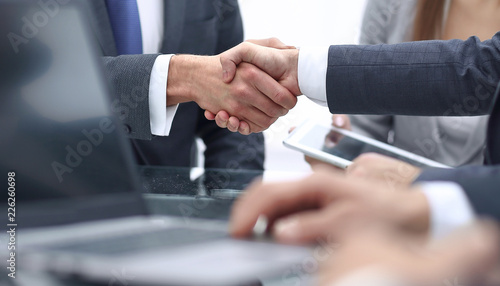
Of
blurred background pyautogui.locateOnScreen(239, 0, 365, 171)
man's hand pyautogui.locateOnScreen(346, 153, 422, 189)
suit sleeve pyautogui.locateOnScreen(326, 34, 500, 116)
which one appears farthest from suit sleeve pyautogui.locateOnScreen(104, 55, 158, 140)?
blurred background pyautogui.locateOnScreen(239, 0, 365, 171)

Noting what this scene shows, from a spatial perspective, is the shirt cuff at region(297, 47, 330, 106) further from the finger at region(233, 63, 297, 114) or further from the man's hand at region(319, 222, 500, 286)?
the man's hand at region(319, 222, 500, 286)

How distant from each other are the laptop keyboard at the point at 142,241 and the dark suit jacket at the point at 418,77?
0.57m

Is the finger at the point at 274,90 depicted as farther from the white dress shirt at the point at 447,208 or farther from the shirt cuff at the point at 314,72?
the white dress shirt at the point at 447,208

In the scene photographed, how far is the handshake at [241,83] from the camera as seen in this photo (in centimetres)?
103

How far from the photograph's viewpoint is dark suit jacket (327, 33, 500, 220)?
88cm

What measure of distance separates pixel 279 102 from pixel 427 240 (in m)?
0.75

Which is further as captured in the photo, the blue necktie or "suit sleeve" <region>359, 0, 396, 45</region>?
"suit sleeve" <region>359, 0, 396, 45</region>

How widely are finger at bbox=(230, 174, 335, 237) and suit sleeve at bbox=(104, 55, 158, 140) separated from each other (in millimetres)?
697

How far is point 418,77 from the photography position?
0.89 m

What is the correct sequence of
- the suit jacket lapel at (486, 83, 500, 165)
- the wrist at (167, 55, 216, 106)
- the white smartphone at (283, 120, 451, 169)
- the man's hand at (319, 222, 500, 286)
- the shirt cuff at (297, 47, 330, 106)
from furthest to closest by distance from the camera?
1. the wrist at (167, 55, 216, 106)
2. the shirt cuff at (297, 47, 330, 106)
3. the white smartphone at (283, 120, 451, 169)
4. the suit jacket lapel at (486, 83, 500, 165)
5. the man's hand at (319, 222, 500, 286)

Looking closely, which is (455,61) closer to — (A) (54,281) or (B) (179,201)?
(B) (179,201)

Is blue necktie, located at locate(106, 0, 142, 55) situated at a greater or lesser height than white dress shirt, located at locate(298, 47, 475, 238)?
greater

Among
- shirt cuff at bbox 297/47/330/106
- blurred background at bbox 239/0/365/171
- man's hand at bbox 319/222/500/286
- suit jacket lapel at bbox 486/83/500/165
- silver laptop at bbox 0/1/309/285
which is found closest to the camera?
man's hand at bbox 319/222/500/286

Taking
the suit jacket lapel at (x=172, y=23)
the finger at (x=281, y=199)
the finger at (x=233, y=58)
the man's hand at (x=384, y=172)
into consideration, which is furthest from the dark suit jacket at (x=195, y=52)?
the finger at (x=281, y=199)
